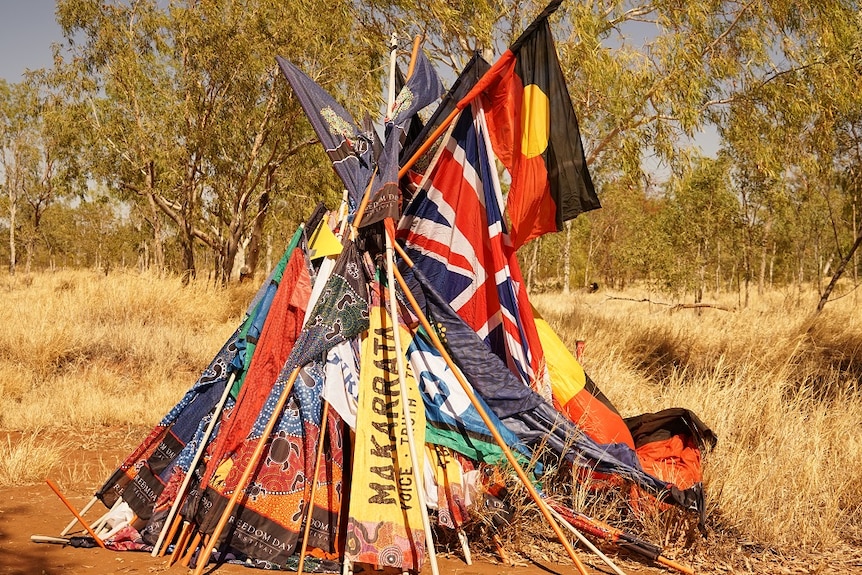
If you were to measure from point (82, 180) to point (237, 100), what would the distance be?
4.30 m

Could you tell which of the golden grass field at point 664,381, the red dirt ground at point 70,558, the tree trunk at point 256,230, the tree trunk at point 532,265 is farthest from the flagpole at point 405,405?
the tree trunk at point 532,265

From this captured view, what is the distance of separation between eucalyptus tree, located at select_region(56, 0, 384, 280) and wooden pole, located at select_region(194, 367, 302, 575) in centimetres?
991

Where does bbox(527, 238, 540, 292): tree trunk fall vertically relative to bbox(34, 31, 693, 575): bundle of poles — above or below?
above

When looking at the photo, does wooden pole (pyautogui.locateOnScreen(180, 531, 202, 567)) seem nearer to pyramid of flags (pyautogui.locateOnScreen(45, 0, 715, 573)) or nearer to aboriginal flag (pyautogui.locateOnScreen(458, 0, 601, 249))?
pyramid of flags (pyautogui.locateOnScreen(45, 0, 715, 573))

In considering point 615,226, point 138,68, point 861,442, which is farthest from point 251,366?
point 615,226

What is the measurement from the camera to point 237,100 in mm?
14203

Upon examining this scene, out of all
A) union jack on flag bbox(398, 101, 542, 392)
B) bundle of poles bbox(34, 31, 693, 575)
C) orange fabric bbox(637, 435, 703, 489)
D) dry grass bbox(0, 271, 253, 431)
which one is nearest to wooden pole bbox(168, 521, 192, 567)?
bundle of poles bbox(34, 31, 693, 575)

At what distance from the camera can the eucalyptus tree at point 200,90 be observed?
13414mm

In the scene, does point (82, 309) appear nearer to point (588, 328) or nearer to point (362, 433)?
point (588, 328)

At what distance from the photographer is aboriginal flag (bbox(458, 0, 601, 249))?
4402 millimetres

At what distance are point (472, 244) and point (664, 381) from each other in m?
3.98

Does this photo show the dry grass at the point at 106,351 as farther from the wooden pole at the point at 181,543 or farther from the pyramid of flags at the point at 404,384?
the wooden pole at the point at 181,543

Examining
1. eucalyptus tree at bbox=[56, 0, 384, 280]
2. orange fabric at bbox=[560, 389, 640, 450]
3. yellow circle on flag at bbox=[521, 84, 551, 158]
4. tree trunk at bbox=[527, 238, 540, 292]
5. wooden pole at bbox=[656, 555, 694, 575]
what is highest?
eucalyptus tree at bbox=[56, 0, 384, 280]

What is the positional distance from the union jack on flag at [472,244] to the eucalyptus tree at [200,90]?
28.6ft
